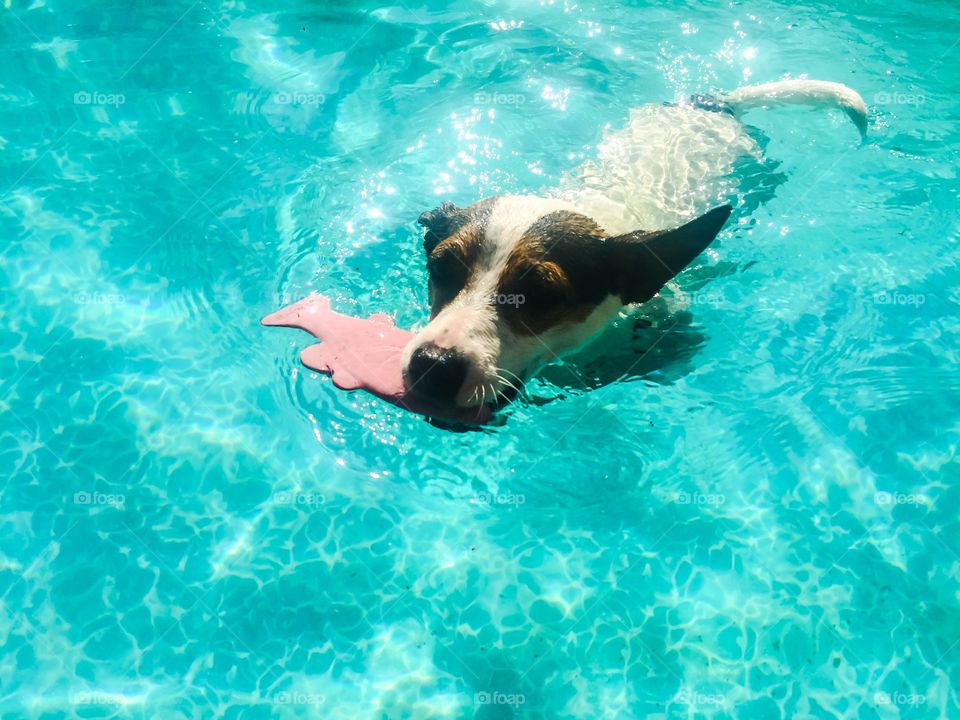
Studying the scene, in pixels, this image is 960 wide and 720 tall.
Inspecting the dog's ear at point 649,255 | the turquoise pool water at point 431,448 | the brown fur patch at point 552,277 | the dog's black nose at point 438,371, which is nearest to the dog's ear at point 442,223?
the brown fur patch at point 552,277

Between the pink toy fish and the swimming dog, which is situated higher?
the swimming dog

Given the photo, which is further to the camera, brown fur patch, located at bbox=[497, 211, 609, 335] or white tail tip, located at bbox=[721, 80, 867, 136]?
white tail tip, located at bbox=[721, 80, 867, 136]

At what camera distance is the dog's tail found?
7.26 meters

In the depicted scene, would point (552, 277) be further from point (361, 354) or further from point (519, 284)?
point (361, 354)

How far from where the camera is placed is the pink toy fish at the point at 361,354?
14.8 ft

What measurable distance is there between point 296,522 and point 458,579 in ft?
3.58

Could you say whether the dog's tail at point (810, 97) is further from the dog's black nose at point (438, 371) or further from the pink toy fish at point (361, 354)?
the dog's black nose at point (438, 371)

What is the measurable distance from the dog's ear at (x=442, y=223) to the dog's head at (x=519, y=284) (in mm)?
11

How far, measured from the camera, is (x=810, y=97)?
732 cm

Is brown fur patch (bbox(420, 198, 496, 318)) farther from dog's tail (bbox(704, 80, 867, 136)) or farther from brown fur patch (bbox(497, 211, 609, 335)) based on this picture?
dog's tail (bbox(704, 80, 867, 136))

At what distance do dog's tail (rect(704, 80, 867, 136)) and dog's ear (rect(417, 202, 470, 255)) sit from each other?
3.63 metres

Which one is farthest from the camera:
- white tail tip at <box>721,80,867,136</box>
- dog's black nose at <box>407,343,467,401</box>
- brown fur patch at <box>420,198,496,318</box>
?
white tail tip at <box>721,80,867,136</box>

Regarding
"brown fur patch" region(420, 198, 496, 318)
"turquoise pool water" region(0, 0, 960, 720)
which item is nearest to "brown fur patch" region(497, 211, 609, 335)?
"brown fur patch" region(420, 198, 496, 318)

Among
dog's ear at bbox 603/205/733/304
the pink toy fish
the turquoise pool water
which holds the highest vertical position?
dog's ear at bbox 603/205/733/304
